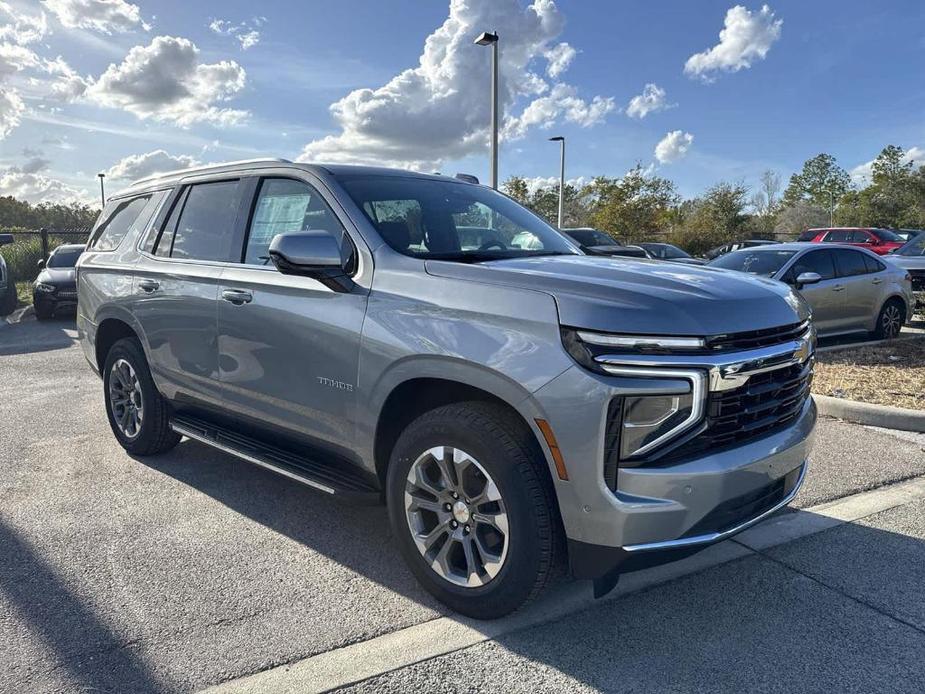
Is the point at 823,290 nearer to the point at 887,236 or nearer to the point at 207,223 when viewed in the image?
the point at 207,223

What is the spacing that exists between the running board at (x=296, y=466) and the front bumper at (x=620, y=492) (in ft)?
3.63

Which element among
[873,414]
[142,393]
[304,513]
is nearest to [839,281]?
[873,414]

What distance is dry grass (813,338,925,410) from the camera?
6.35 meters

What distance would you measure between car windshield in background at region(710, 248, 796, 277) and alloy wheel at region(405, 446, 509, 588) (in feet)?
23.8

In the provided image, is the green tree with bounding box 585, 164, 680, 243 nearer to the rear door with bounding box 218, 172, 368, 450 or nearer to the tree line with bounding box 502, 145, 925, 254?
the tree line with bounding box 502, 145, 925, 254

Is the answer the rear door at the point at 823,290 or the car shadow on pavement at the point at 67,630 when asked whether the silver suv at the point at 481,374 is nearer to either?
the car shadow on pavement at the point at 67,630

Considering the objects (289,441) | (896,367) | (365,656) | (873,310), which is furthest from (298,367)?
(873,310)

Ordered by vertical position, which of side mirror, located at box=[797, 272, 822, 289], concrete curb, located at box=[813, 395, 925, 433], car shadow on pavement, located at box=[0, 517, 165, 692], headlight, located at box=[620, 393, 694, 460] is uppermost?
side mirror, located at box=[797, 272, 822, 289]

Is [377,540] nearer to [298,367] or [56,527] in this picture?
[298,367]

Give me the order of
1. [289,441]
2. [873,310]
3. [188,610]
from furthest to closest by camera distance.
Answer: [873,310] < [289,441] < [188,610]

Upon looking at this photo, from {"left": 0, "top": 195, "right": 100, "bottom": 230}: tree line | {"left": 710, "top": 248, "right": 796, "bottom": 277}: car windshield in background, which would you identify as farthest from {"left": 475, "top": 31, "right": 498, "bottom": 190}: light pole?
{"left": 0, "top": 195, "right": 100, "bottom": 230}: tree line

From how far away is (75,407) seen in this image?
6.54 meters

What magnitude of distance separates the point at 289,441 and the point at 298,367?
0.47 m

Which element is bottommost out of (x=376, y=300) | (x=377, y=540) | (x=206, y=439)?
(x=377, y=540)
